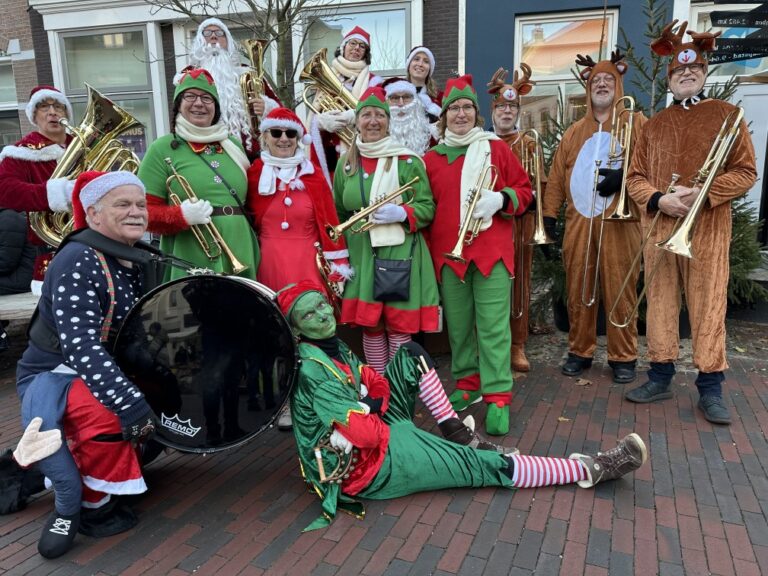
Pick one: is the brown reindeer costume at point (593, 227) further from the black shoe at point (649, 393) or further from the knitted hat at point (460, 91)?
the knitted hat at point (460, 91)

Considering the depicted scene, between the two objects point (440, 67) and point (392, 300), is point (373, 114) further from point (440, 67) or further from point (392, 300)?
point (440, 67)

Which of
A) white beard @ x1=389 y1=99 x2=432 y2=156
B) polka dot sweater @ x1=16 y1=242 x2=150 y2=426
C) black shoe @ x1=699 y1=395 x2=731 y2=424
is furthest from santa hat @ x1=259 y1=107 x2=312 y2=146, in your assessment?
black shoe @ x1=699 y1=395 x2=731 y2=424

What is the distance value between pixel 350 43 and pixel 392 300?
250cm

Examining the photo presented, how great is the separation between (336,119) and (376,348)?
1.87 m

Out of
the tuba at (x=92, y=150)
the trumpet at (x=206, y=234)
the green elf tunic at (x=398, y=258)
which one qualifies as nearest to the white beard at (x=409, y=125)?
the green elf tunic at (x=398, y=258)

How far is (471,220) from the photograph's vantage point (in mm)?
3602

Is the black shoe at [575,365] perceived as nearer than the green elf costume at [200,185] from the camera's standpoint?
No

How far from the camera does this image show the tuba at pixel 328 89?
4.59 meters

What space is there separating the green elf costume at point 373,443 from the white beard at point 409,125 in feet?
5.85

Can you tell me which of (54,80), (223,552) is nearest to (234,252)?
(223,552)

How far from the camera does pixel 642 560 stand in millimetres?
2482

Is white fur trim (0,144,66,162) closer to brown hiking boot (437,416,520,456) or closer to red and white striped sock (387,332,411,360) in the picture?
red and white striped sock (387,332,411,360)

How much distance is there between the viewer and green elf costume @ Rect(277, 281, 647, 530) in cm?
271

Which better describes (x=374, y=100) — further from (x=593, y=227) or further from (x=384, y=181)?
(x=593, y=227)
